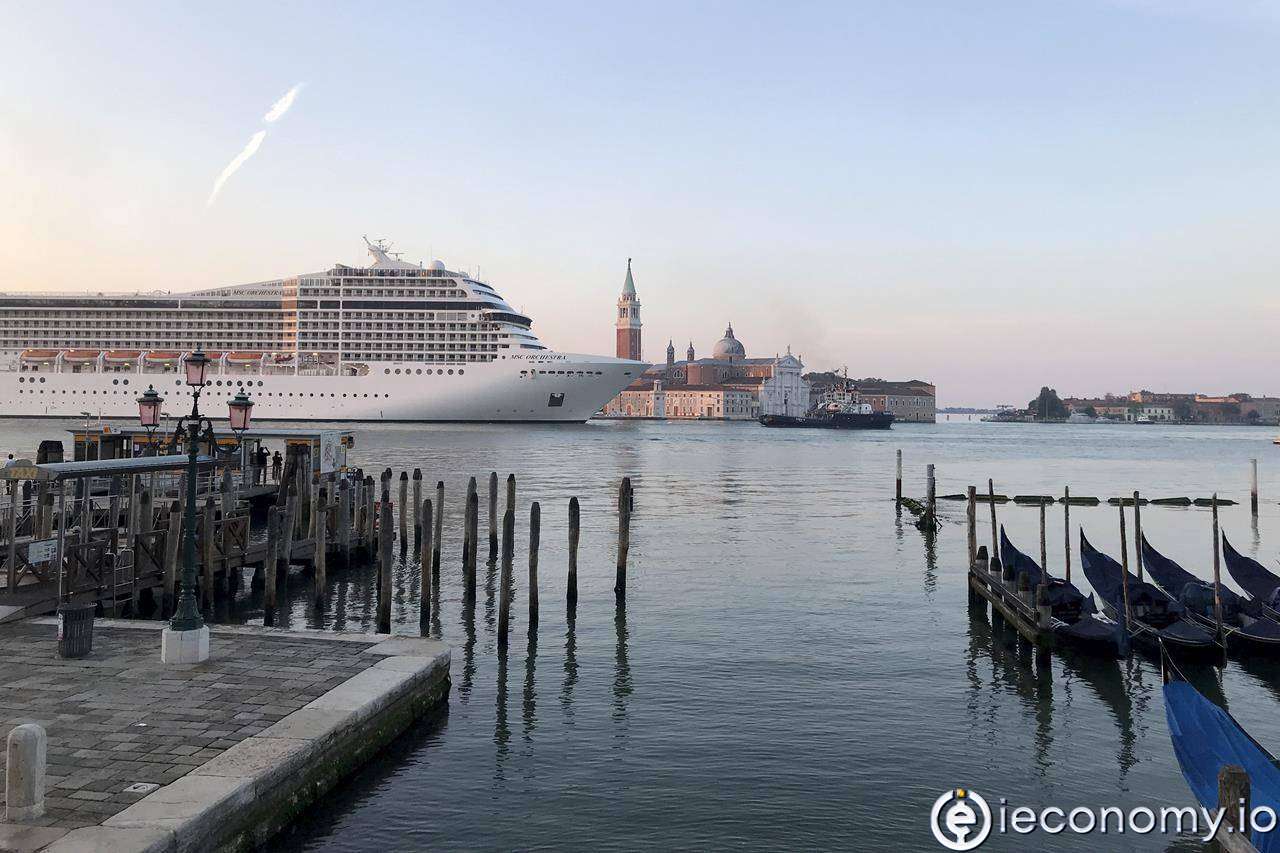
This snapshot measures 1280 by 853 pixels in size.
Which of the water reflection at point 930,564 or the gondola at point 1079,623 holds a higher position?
the gondola at point 1079,623

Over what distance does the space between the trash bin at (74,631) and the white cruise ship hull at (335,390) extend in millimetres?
77585

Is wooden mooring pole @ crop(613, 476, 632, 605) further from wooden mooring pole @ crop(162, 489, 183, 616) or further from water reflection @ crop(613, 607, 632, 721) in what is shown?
wooden mooring pole @ crop(162, 489, 183, 616)

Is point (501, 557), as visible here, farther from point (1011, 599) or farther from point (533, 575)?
point (1011, 599)

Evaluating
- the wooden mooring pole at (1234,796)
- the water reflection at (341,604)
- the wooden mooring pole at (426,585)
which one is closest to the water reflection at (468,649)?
the wooden mooring pole at (426,585)

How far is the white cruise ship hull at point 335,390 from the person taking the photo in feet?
285

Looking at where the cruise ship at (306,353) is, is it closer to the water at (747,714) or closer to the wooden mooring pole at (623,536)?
the water at (747,714)

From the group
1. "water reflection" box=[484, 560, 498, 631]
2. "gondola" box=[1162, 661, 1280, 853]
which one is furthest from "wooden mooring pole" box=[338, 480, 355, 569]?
"gondola" box=[1162, 661, 1280, 853]

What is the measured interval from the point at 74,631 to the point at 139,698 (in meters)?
1.95

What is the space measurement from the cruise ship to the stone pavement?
3032 inches

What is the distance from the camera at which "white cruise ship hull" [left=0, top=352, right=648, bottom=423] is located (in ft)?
285

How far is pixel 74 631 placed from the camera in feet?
34.1

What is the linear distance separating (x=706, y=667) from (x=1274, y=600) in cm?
969

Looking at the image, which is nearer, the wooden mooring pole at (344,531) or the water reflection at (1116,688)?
the water reflection at (1116,688)

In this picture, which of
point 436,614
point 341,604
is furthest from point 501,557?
point 341,604
